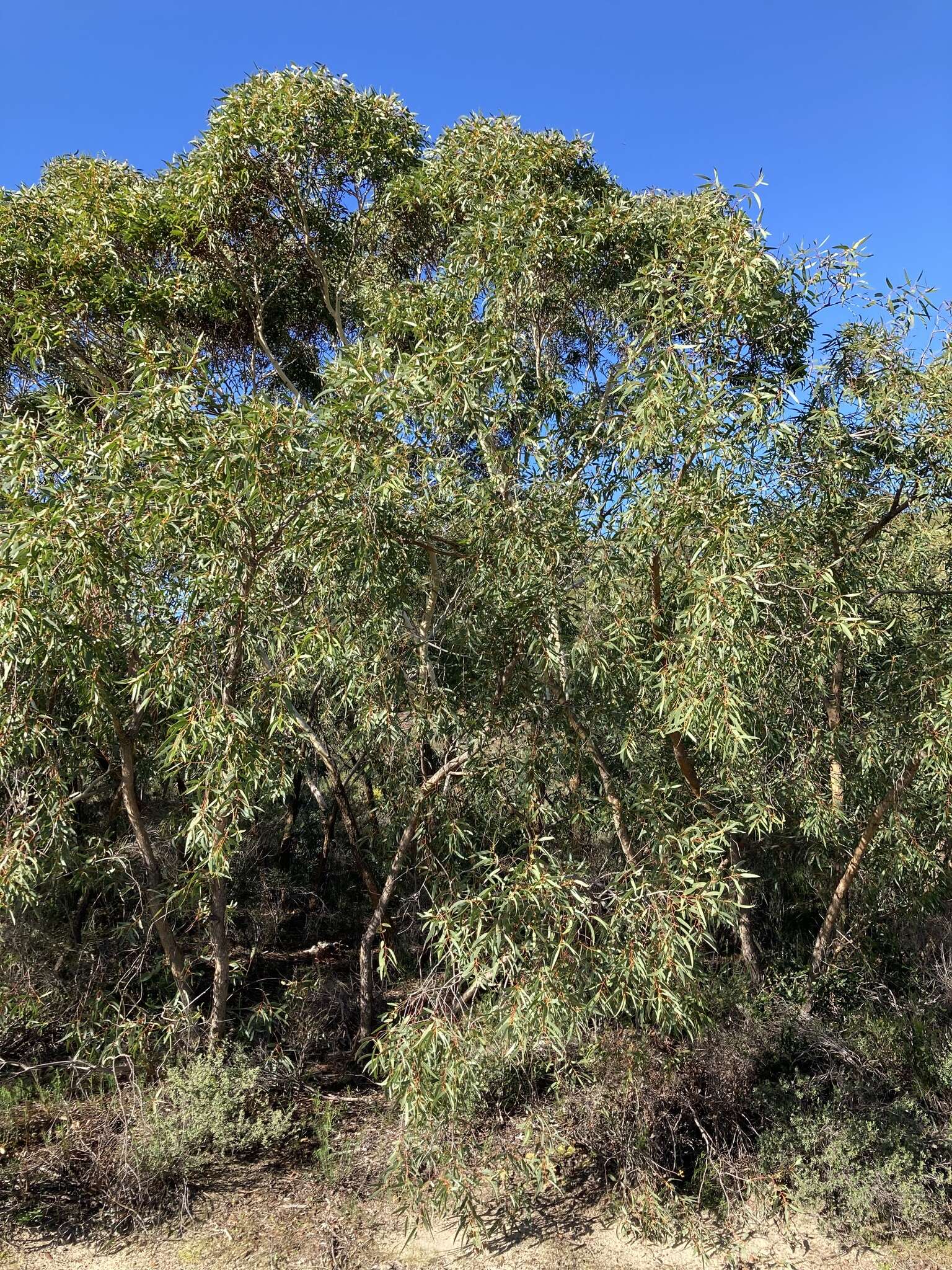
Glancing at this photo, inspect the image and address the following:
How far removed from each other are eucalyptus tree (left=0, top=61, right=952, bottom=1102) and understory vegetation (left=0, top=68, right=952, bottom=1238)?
0.09 ft

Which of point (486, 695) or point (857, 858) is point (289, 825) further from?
point (857, 858)

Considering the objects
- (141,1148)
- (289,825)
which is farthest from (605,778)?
(289,825)

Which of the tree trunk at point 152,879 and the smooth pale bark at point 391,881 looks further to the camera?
the smooth pale bark at point 391,881

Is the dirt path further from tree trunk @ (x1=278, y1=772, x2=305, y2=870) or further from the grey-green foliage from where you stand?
tree trunk @ (x1=278, y1=772, x2=305, y2=870)

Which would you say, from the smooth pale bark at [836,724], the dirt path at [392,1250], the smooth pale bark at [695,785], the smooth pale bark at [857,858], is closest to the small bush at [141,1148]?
the dirt path at [392,1250]

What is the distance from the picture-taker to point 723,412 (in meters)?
3.72

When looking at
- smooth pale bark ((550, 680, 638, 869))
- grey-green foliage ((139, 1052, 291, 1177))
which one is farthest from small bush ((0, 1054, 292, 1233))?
smooth pale bark ((550, 680, 638, 869))

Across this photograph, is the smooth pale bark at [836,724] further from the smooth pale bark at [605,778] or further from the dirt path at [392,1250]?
the dirt path at [392,1250]

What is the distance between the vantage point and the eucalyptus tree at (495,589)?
11.9ft

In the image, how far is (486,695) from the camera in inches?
175

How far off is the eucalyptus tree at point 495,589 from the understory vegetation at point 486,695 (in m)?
0.03

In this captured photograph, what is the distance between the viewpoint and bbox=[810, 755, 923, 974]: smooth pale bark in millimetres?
4426

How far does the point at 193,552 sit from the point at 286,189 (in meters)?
3.31

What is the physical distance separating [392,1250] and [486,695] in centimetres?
249
